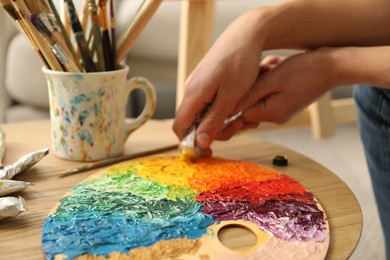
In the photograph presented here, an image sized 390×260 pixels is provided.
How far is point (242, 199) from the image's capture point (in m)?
0.50

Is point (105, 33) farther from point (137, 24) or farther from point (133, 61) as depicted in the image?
point (133, 61)

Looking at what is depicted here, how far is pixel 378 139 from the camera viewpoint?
0.71 metres

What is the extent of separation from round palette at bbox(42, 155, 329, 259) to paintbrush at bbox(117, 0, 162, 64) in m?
0.14

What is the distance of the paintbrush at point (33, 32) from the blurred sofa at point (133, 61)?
65 centimetres

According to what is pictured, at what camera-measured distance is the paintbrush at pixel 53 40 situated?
515mm

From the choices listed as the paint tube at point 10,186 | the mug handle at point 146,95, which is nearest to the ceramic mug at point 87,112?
the mug handle at point 146,95

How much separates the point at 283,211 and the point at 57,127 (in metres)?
0.29

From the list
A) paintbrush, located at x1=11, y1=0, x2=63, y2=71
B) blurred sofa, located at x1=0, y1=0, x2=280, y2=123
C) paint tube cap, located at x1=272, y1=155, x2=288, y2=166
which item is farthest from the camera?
blurred sofa, located at x1=0, y1=0, x2=280, y2=123

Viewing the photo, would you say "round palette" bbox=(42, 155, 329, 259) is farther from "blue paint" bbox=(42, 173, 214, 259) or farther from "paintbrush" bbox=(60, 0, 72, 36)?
"paintbrush" bbox=(60, 0, 72, 36)

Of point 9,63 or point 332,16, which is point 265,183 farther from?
point 9,63

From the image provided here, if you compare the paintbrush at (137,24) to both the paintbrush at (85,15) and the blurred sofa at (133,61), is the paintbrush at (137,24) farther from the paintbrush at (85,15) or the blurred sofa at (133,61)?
the blurred sofa at (133,61)

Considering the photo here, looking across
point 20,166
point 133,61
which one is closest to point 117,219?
point 20,166

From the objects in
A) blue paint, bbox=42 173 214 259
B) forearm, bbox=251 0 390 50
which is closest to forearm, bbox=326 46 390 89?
forearm, bbox=251 0 390 50

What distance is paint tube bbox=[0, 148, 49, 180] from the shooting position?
0.53 m
